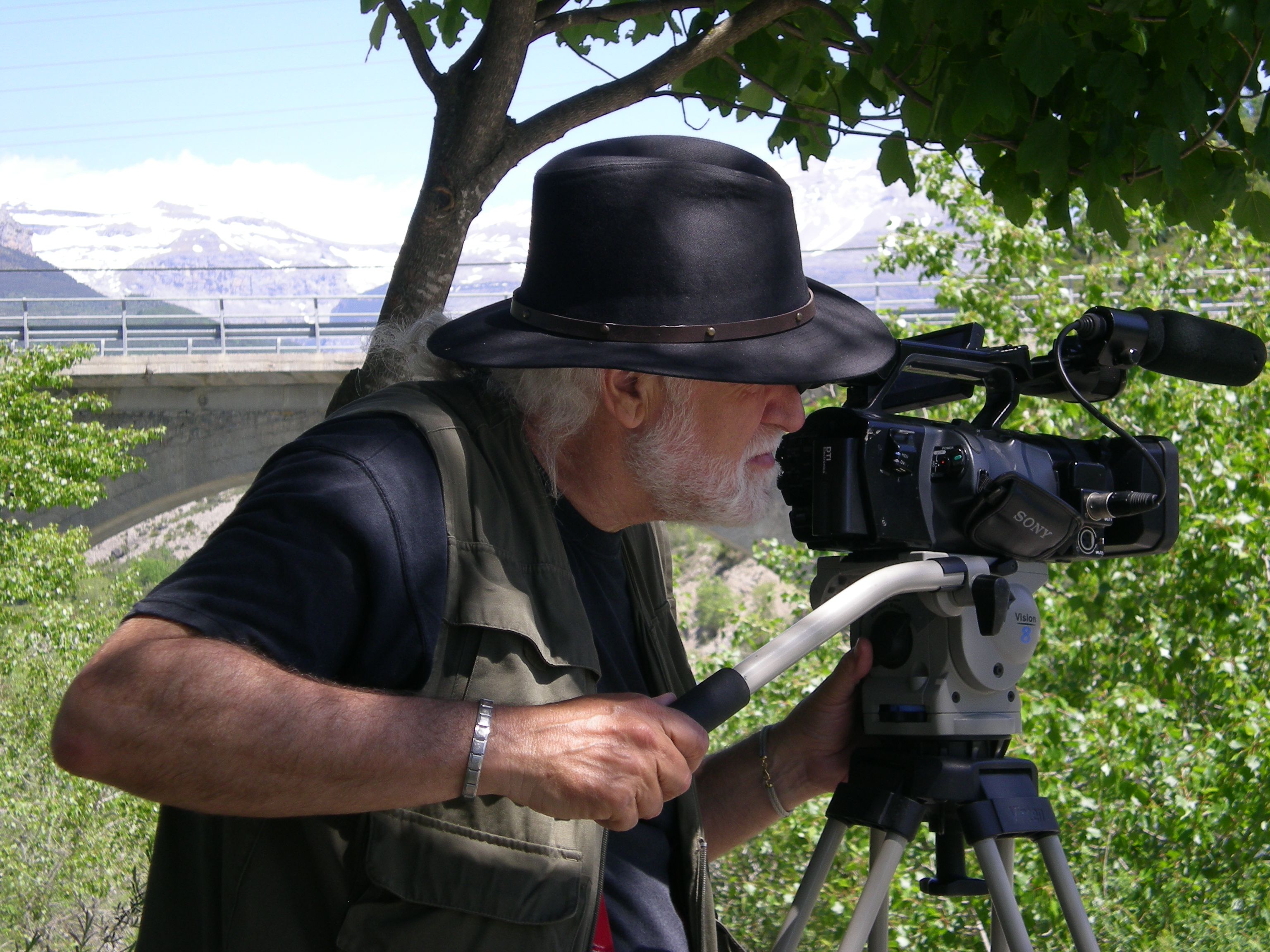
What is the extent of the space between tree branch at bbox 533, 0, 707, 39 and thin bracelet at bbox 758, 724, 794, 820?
1.41 m

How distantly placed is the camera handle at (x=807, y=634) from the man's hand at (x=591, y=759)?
0.04 m

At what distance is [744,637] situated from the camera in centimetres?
548

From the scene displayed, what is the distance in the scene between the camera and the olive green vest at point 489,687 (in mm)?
1181

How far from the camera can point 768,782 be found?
176 centimetres

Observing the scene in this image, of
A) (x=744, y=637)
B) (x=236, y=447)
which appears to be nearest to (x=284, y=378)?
(x=236, y=447)

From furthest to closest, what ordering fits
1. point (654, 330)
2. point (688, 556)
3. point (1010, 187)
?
point (688, 556) < point (1010, 187) < point (654, 330)

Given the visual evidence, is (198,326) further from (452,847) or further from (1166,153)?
(452,847)

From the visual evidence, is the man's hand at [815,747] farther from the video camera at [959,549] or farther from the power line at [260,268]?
the power line at [260,268]

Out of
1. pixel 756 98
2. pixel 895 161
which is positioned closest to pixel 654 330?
pixel 895 161

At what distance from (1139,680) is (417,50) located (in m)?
3.34

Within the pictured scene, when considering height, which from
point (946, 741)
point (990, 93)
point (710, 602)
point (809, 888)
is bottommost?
point (710, 602)

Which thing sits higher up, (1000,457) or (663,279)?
(663,279)

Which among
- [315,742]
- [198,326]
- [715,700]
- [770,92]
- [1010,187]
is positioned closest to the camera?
[315,742]

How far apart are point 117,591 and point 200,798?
7.61 metres
